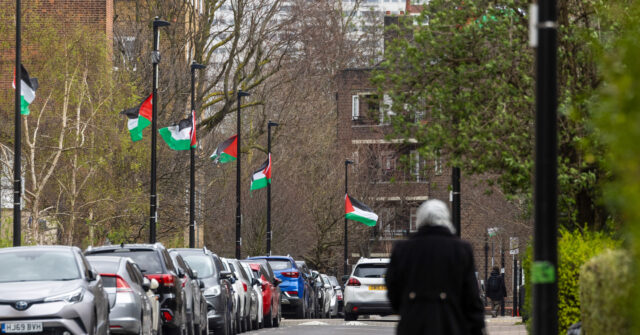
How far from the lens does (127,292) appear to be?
18.5 meters

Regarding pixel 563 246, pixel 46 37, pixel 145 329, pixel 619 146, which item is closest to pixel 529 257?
pixel 563 246

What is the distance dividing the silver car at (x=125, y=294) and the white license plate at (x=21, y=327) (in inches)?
93.9

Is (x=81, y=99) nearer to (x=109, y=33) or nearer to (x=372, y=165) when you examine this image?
(x=109, y=33)

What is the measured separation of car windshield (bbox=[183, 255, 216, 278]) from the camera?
26.2 metres

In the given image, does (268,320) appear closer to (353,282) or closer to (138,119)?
(353,282)

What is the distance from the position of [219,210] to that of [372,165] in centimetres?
1951

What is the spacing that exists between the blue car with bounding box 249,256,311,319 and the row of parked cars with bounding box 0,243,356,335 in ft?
21.5

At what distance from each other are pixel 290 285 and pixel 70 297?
24100mm

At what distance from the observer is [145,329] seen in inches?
746

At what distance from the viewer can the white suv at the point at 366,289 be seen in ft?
114

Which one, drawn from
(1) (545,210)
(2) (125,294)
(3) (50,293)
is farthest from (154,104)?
(1) (545,210)

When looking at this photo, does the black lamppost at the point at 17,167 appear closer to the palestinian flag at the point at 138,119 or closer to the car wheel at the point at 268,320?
the palestinian flag at the point at 138,119

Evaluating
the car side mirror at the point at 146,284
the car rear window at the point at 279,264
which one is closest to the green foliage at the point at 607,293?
the car side mirror at the point at 146,284

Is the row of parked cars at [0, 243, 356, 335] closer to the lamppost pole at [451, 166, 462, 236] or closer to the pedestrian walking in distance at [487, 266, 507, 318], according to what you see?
the lamppost pole at [451, 166, 462, 236]
